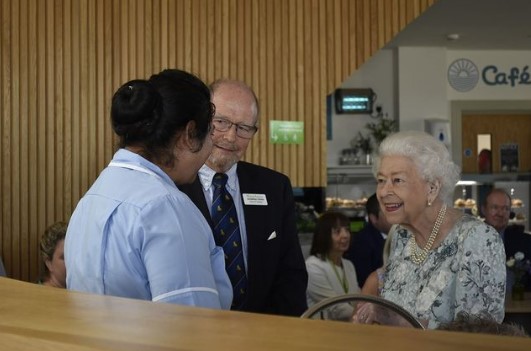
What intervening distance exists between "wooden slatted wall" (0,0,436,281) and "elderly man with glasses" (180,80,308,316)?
119 inches

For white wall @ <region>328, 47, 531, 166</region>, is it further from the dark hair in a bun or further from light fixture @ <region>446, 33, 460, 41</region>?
the dark hair in a bun

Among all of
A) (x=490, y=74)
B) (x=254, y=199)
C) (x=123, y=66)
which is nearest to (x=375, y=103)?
(x=490, y=74)

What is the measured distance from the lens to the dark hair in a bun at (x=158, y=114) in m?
1.88

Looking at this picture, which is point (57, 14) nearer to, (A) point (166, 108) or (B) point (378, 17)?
(B) point (378, 17)

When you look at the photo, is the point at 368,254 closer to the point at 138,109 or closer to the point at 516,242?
the point at 516,242

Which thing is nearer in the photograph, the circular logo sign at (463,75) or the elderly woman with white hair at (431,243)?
the elderly woman with white hair at (431,243)

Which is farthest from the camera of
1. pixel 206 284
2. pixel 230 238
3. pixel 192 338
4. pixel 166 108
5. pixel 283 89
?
pixel 283 89

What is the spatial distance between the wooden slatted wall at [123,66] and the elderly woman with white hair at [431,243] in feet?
10.8

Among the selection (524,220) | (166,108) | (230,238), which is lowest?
(524,220)

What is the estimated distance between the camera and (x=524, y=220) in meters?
11.6

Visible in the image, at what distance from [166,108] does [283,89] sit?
4.25 m

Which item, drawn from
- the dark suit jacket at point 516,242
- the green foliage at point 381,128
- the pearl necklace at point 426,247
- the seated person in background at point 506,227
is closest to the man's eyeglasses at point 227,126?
the pearl necklace at point 426,247

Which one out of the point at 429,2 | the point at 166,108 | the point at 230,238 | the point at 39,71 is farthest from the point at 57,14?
the point at 166,108

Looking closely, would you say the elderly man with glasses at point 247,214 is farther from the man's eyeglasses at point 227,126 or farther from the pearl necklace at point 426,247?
the pearl necklace at point 426,247
